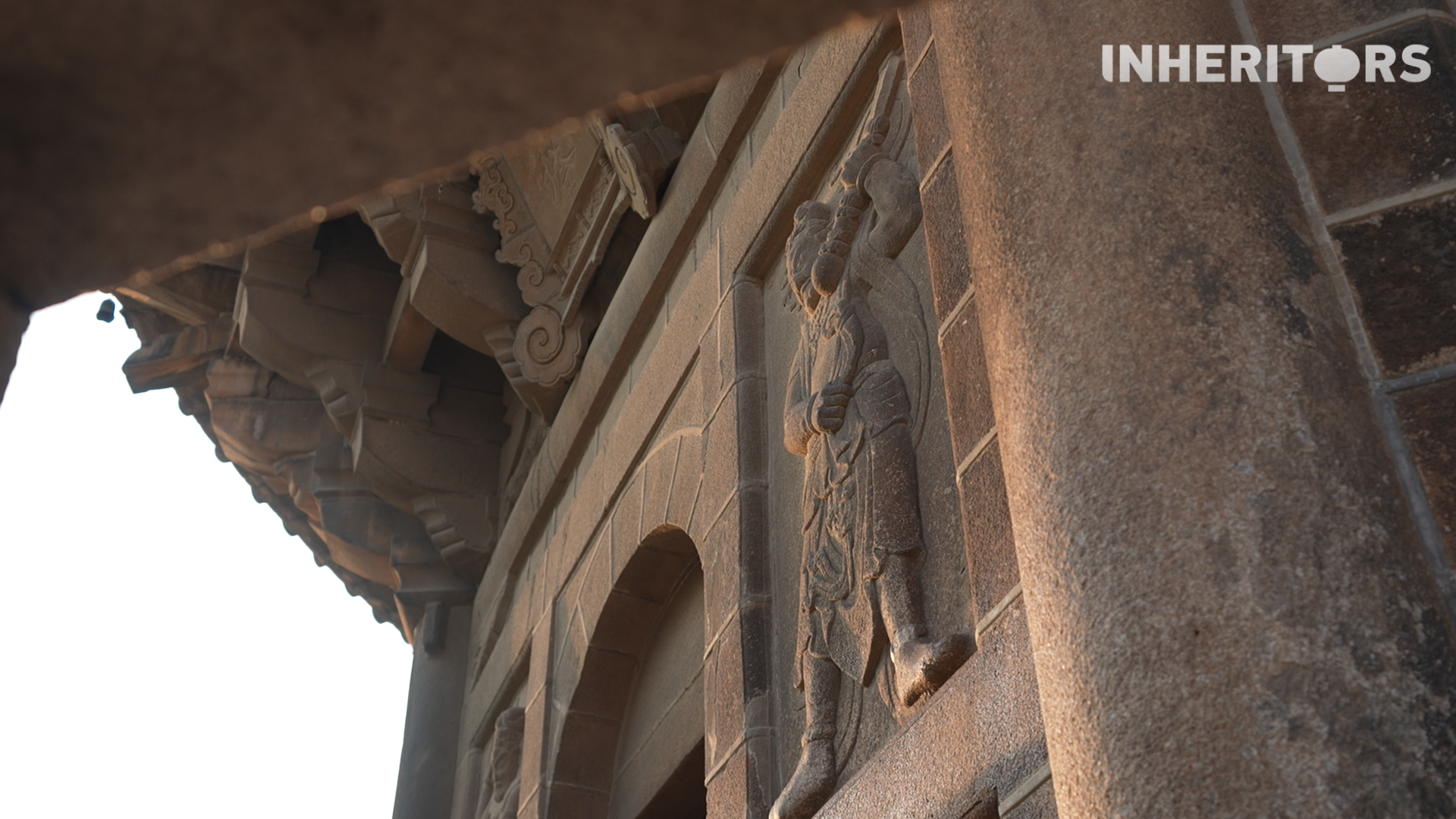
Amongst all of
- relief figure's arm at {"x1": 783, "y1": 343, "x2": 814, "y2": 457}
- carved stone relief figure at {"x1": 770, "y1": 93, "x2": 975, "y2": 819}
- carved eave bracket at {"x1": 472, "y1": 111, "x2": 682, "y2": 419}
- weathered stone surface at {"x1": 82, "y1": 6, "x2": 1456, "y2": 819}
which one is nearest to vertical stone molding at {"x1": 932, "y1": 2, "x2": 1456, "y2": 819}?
weathered stone surface at {"x1": 82, "y1": 6, "x2": 1456, "y2": 819}

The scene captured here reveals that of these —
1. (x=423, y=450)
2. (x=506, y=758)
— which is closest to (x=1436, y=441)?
(x=506, y=758)

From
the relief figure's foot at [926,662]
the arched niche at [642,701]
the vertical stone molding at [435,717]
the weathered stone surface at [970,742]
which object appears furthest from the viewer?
the vertical stone molding at [435,717]

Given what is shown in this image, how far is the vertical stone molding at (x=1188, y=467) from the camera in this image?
134cm

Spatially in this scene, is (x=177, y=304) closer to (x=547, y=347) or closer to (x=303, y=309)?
(x=303, y=309)

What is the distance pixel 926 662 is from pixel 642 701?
110 inches

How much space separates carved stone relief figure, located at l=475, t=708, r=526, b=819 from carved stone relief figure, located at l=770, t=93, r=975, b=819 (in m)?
3.11

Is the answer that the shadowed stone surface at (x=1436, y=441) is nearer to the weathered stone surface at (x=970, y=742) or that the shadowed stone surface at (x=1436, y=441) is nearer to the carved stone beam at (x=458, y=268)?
the weathered stone surface at (x=970, y=742)

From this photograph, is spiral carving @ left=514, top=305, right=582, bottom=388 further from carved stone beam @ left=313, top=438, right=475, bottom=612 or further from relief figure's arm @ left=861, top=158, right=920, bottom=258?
relief figure's arm @ left=861, top=158, right=920, bottom=258

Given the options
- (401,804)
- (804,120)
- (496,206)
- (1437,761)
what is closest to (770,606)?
(804,120)

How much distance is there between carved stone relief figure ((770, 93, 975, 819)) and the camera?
271cm

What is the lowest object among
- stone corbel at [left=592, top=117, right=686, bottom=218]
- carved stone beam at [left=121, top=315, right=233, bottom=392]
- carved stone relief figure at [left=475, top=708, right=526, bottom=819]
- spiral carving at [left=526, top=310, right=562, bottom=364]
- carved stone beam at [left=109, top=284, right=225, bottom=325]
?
carved stone relief figure at [left=475, top=708, right=526, bottom=819]

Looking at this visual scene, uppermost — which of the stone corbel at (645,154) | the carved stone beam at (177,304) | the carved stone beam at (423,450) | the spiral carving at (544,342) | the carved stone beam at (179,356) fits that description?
the carved stone beam at (177,304)

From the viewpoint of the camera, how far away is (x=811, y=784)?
2883mm

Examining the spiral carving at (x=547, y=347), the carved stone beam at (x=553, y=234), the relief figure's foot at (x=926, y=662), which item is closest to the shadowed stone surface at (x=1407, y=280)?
the relief figure's foot at (x=926, y=662)
